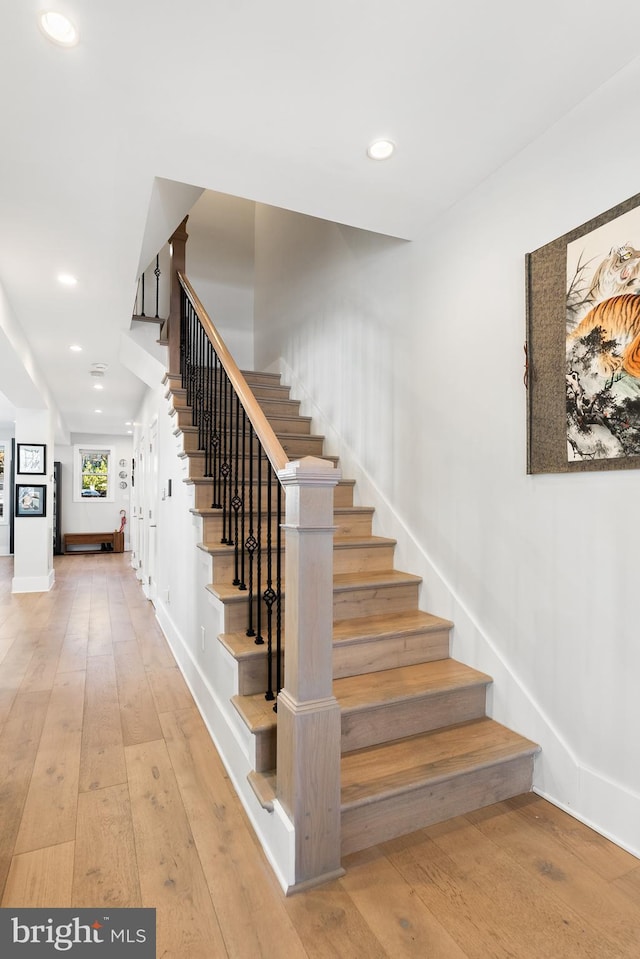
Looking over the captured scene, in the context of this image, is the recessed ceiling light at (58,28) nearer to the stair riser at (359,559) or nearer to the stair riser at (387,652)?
the stair riser at (359,559)

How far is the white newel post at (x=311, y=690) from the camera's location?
1.50 m

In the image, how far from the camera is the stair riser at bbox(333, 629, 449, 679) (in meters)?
2.22

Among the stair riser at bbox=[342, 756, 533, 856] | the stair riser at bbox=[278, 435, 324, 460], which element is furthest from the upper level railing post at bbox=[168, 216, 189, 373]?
the stair riser at bbox=[342, 756, 533, 856]

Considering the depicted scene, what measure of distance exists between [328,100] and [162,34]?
0.56 m

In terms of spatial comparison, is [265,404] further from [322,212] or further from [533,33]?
[533,33]

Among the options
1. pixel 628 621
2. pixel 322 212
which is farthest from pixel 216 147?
pixel 628 621

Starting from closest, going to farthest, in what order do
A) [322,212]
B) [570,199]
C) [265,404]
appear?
[570,199]
[322,212]
[265,404]

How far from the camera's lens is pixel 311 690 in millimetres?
1535

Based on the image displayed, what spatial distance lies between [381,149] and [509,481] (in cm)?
147

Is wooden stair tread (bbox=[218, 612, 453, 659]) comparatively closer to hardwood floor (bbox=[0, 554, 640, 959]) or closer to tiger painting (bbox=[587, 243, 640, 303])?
hardwood floor (bbox=[0, 554, 640, 959])

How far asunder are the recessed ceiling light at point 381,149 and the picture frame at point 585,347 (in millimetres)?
710

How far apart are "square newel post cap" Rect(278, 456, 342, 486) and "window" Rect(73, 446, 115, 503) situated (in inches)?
404

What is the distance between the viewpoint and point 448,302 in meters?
2.51

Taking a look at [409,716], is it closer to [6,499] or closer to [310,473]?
[310,473]
